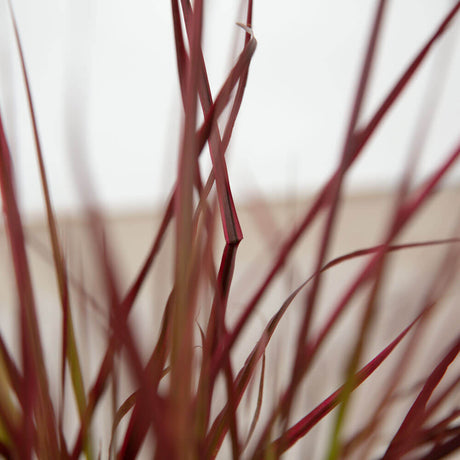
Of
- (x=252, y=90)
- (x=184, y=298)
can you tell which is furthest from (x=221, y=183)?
(x=252, y=90)

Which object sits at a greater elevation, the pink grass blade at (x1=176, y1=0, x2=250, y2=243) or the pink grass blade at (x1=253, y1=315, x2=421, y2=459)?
the pink grass blade at (x1=176, y1=0, x2=250, y2=243)

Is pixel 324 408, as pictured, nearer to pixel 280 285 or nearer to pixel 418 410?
pixel 418 410

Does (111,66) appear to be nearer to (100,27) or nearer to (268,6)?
(100,27)

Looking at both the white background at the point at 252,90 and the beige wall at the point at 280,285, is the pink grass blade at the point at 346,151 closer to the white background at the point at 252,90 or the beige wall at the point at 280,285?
the beige wall at the point at 280,285

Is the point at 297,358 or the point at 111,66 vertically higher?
the point at 111,66

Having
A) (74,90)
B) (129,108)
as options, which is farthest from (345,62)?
(74,90)

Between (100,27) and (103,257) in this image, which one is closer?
(103,257)

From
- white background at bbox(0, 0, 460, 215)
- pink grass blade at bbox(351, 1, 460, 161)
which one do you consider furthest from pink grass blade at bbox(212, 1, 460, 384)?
white background at bbox(0, 0, 460, 215)

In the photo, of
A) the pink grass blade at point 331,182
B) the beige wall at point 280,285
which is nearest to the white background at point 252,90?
the beige wall at point 280,285

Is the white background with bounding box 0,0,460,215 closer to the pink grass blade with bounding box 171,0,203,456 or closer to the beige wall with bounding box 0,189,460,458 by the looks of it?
the beige wall with bounding box 0,189,460,458
